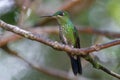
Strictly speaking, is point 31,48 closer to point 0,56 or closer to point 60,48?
point 0,56

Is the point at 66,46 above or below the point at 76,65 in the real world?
above

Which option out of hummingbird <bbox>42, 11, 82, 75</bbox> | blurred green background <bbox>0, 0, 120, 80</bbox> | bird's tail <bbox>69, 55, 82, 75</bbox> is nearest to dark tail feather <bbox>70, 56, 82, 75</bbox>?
bird's tail <bbox>69, 55, 82, 75</bbox>

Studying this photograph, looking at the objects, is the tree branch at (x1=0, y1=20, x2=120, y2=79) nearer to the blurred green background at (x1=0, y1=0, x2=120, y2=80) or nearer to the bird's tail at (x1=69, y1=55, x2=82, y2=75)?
the bird's tail at (x1=69, y1=55, x2=82, y2=75)

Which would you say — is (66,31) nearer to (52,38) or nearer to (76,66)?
(76,66)

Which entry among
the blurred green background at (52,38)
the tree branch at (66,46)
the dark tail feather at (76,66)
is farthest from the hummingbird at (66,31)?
the blurred green background at (52,38)

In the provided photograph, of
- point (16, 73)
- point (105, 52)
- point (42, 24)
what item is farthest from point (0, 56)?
point (105, 52)

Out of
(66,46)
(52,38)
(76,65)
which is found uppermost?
(66,46)

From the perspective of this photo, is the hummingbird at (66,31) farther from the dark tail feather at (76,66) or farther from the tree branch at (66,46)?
the tree branch at (66,46)

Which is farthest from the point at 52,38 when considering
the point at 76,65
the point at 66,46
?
the point at 66,46
